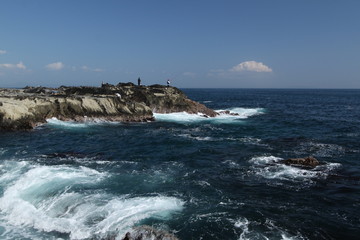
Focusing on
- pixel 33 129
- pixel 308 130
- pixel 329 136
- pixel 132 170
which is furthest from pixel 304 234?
pixel 33 129

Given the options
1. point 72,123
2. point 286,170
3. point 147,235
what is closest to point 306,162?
point 286,170

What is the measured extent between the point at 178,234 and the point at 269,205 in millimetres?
6349

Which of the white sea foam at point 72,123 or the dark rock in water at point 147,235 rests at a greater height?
the white sea foam at point 72,123

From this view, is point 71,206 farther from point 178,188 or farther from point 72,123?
point 72,123

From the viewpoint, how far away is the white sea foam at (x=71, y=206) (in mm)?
14711

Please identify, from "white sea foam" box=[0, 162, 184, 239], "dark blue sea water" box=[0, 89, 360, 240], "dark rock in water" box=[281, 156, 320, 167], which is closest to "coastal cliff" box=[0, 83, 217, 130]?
"dark blue sea water" box=[0, 89, 360, 240]

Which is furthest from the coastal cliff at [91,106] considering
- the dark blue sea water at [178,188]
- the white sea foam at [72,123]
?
the dark blue sea water at [178,188]

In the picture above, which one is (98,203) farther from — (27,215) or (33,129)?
(33,129)

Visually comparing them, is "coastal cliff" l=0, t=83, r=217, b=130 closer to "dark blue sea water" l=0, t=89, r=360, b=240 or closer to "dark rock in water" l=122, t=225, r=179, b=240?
"dark blue sea water" l=0, t=89, r=360, b=240

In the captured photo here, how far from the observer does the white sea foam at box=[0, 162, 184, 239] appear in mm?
14711

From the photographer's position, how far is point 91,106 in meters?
50.2

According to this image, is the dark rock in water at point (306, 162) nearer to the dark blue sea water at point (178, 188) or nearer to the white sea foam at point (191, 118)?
the dark blue sea water at point (178, 188)

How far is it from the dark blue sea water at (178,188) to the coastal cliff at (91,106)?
460 centimetres

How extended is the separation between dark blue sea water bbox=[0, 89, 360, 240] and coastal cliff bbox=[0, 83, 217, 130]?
4600 millimetres
